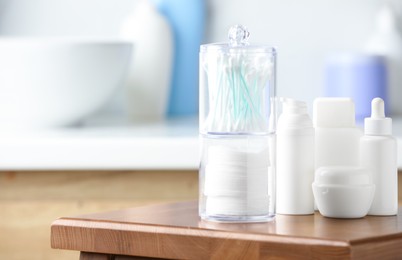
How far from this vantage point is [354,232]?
2.99 ft

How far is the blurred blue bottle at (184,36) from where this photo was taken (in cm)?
229

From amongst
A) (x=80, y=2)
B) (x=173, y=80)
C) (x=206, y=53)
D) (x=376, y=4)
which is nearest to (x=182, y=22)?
(x=173, y=80)

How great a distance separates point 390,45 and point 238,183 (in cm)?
137

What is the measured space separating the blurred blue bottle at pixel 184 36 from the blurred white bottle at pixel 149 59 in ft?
0.13

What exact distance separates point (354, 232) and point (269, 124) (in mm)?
172

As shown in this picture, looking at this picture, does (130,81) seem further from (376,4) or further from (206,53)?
(206,53)

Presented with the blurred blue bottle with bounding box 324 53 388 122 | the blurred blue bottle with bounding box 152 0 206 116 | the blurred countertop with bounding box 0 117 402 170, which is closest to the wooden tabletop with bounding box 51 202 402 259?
the blurred countertop with bounding box 0 117 402 170

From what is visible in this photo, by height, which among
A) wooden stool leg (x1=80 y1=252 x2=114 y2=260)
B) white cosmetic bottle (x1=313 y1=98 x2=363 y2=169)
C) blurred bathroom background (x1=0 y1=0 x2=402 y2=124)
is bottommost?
wooden stool leg (x1=80 y1=252 x2=114 y2=260)

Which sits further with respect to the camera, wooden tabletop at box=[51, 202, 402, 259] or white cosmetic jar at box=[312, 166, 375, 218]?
white cosmetic jar at box=[312, 166, 375, 218]

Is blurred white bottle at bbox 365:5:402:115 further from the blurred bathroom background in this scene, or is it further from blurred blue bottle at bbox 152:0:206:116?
blurred blue bottle at bbox 152:0:206:116

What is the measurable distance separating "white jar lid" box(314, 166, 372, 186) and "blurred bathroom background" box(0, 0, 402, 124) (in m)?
1.31

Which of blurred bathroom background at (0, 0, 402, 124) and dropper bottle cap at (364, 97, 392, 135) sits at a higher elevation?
blurred bathroom background at (0, 0, 402, 124)

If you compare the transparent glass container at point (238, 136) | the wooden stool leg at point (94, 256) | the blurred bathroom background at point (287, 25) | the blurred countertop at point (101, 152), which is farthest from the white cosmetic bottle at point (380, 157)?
the blurred bathroom background at point (287, 25)

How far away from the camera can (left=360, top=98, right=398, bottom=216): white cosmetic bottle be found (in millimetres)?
1045
